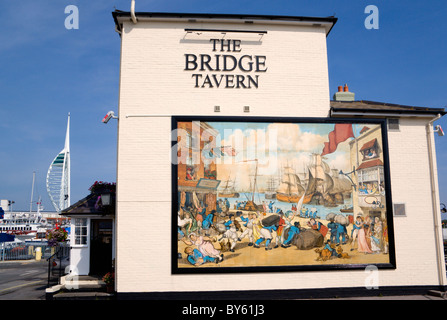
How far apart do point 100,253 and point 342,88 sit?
13020 mm

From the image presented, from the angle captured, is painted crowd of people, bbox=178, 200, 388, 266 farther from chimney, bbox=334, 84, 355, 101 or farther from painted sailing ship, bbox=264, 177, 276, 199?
chimney, bbox=334, 84, 355, 101

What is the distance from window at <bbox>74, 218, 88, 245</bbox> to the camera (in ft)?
44.3

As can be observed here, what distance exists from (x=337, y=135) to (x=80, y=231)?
10769mm

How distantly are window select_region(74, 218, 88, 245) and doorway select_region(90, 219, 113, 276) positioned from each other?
0.27 m

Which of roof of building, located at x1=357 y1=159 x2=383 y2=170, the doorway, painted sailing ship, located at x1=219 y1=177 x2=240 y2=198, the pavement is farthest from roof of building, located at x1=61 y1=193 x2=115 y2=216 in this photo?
roof of building, located at x1=357 y1=159 x2=383 y2=170

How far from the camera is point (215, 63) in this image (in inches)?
484

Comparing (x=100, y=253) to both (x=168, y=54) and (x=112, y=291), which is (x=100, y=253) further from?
(x=168, y=54)

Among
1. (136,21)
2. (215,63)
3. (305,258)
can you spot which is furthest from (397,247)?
(136,21)

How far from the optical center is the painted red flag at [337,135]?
12.2 meters

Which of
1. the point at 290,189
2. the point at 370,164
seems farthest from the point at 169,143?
the point at 370,164

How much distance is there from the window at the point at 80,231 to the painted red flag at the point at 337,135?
9819 millimetres

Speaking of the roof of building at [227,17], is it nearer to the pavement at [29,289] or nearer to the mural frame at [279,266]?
the mural frame at [279,266]

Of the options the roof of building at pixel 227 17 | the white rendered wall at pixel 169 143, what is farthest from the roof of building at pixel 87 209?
the roof of building at pixel 227 17

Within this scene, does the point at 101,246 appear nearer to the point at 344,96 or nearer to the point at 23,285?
the point at 23,285
